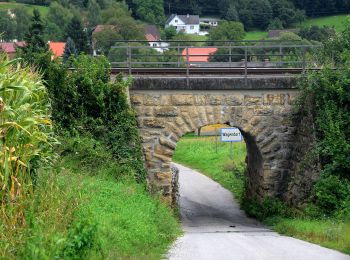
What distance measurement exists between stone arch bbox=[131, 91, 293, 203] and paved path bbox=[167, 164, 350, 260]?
1.83 m

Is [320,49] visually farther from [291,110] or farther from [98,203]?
[98,203]

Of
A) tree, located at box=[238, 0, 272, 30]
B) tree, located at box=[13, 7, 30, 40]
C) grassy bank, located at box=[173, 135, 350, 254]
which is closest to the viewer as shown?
grassy bank, located at box=[173, 135, 350, 254]

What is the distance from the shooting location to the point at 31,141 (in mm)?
11883

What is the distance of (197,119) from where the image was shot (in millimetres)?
20047

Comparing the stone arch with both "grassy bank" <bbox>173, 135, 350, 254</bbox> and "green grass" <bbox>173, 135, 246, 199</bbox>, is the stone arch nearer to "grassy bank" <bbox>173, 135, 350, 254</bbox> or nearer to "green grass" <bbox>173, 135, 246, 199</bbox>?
"grassy bank" <bbox>173, 135, 350, 254</bbox>

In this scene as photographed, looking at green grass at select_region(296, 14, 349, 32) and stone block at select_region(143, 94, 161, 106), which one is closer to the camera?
stone block at select_region(143, 94, 161, 106)

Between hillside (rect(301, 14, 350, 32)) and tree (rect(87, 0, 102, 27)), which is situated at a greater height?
tree (rect(87, 0, 102, 27))

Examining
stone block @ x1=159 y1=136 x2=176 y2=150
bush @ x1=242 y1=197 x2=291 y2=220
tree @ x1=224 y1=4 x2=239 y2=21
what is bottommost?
bush @ x1=242 y1=197 x2=291 y2=220

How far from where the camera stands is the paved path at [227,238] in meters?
13.2

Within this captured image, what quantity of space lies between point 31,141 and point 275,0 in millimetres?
71239

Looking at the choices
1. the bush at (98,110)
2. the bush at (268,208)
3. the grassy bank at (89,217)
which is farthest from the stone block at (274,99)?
the grassy bank at (89,217)

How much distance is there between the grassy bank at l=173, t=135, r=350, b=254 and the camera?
15.2 meters

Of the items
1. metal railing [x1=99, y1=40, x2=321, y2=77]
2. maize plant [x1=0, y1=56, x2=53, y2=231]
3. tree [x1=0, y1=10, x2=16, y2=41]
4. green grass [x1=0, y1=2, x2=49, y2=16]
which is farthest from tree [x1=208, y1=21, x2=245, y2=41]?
maize plant [x1=0, y1=56, x2=53, y2=231]

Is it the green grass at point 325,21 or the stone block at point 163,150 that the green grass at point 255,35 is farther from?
the stone block at point 163,150
